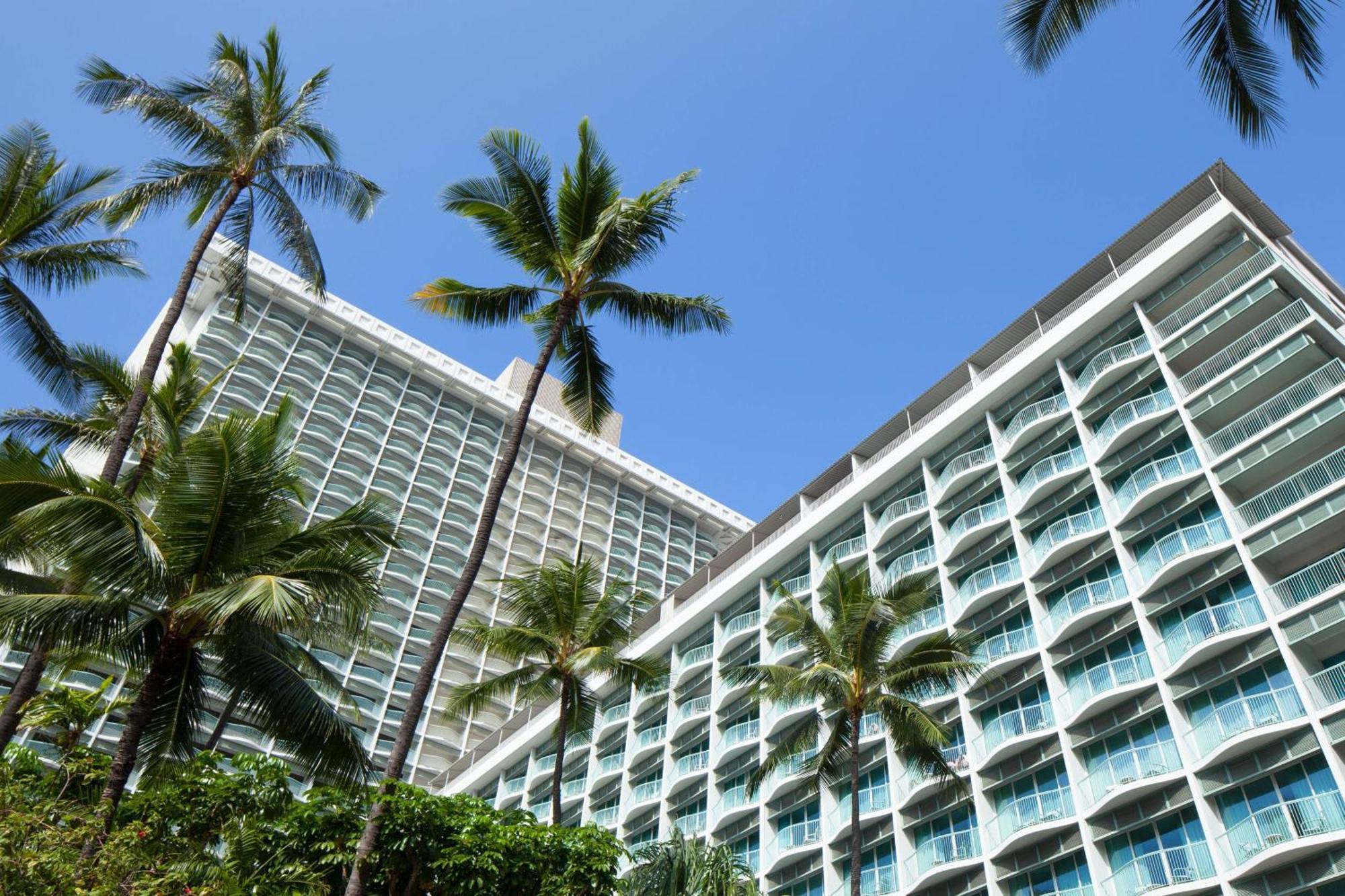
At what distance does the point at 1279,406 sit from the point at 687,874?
24405mm

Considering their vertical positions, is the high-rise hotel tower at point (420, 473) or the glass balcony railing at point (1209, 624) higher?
the high-rise hotel tower at point (420, 473)

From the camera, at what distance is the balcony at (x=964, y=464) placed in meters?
41.6

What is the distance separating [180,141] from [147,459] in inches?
262

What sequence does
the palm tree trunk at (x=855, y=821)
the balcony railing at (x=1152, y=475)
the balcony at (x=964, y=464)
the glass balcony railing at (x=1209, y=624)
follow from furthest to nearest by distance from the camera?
the balcony at (x=964, y=464), the balcony railing at (x=1152, y=475), the glass balcony railing at (x=1209, y=624), the palm tree trunk at (x=855, y=821)

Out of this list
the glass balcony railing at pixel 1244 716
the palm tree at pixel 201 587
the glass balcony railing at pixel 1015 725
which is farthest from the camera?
the glass balcony railing at pixel 1015 725

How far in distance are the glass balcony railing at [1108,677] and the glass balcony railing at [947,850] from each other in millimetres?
5406

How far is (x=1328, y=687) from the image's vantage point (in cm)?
2681

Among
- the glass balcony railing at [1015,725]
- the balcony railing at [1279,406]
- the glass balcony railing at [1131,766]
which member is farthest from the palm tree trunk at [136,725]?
the balcony railing at [1279,406]

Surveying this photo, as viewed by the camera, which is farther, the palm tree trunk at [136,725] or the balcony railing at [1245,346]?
the balcony railing at [1245,346]

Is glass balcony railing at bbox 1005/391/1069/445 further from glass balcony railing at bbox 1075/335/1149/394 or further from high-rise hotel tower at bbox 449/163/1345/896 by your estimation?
glass balcony railing at bbox 1075/335/1149/394

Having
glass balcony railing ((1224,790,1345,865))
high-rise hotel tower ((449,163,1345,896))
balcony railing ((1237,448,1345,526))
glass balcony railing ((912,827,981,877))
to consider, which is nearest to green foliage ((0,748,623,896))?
high-rise hotel tower ((449,163,1345,896))

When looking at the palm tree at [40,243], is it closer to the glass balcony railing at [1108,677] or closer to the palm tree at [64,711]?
the palm tree at [64,711]

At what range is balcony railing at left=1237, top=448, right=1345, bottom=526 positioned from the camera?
29.7 m

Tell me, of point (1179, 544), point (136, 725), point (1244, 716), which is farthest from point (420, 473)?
point (136, 725)
